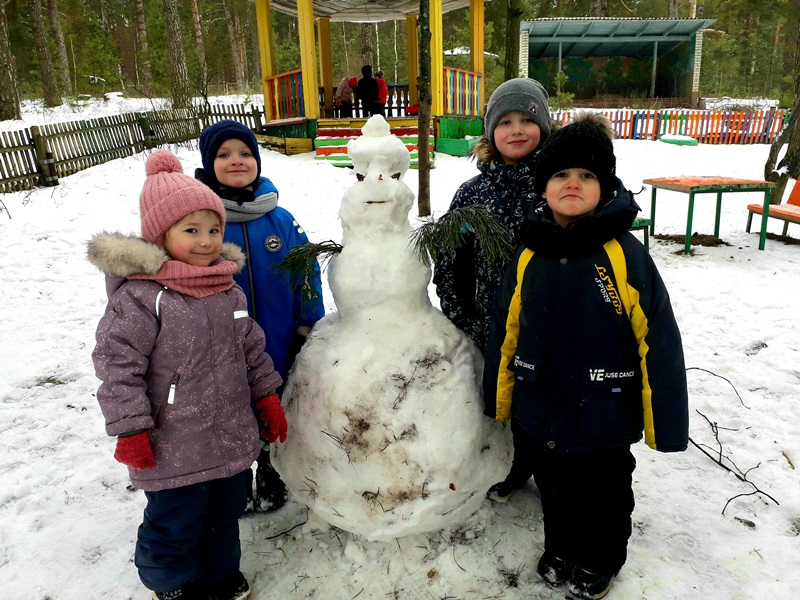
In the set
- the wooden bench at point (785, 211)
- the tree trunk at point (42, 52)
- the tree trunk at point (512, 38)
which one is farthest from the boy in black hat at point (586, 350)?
the tree trunk at point (42, 52)

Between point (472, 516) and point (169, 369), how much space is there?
1417 millimetres

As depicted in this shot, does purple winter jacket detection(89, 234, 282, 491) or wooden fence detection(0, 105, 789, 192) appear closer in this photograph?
purple winter jacket detection(89, 234, 282, 491)

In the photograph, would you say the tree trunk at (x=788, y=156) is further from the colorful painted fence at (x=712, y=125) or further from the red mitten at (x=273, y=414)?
the red mitten at (x=273, y=414)

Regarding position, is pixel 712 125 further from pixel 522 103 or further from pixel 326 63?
pixel 522 103

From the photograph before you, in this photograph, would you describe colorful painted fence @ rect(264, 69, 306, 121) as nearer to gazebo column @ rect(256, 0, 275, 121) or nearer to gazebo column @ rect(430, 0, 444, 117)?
gazebo column @ rect(256, 0, 275, 121)

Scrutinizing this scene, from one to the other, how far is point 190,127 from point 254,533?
1183 centimetres

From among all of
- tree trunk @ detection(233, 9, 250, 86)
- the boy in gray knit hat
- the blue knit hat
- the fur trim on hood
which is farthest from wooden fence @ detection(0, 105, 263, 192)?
tree trunk @ detection(233, 9, 250, 86)

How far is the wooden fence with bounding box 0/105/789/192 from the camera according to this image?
8648 mm

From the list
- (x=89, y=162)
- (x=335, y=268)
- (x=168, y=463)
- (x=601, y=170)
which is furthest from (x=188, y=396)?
(x=89, y=162)

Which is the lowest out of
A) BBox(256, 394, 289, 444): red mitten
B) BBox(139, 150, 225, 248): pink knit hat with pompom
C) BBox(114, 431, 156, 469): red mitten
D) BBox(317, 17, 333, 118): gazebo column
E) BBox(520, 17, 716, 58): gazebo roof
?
BBox(256, 394, 289, 444): red mitten

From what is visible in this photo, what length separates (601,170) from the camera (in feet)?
5.88

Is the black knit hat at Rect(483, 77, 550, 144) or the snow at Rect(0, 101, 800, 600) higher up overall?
the black knit hat at Rect(483, 77, 550, 144)

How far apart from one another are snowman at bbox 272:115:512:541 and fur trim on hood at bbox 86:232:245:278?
0.65 meters

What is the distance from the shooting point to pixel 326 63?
14.0 metres
